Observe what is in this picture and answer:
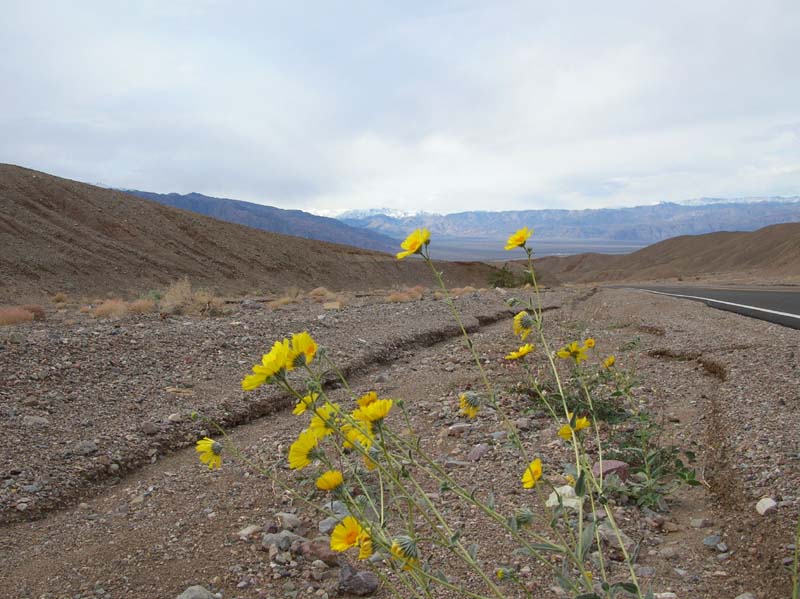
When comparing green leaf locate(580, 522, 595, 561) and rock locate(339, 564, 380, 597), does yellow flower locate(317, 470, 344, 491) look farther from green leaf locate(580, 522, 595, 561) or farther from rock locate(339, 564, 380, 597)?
rock locate(339, 564, 380, 597)

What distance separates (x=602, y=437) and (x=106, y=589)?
2.67 metres

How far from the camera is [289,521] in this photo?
2.63 metres

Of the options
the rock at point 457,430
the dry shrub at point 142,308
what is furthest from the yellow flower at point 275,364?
the dry shrub at point 142,308

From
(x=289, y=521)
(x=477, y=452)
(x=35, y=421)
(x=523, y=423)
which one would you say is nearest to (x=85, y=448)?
(x=35, y=421)

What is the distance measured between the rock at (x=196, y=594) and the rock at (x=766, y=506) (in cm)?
217

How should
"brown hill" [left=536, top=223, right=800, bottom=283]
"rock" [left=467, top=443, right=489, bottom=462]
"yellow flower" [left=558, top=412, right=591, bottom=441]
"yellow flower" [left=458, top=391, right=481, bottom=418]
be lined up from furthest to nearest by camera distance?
"brown hill" [left=536, top=223, right=800, bottom=283]
"rock" [left=467, top=443, right=489, bottom=462]
"yellow flower" [left=458, top=391, right=481, bottom=418]
"yellow flower" [left=558, top=412, right=591, bottom=441]

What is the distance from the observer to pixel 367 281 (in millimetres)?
41562

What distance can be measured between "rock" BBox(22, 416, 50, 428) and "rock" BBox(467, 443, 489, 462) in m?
2.99

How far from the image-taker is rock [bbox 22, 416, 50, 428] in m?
3.92

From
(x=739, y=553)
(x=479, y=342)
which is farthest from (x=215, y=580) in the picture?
(x=479, y=342)

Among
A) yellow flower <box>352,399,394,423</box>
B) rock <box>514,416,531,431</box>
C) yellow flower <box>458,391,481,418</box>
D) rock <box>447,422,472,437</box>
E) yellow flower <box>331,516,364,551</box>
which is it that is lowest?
rock <box>447,422,472,437</box>

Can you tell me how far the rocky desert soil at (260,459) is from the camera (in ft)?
7.22

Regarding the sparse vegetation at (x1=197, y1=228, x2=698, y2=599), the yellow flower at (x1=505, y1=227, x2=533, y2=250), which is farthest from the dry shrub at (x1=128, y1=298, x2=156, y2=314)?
the yellow flower at (x1=505, y1=227, x2=533, y2=250)

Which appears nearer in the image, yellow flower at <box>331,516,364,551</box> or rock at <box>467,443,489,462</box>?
yellow flower at <box>331,516,364,551</box>
